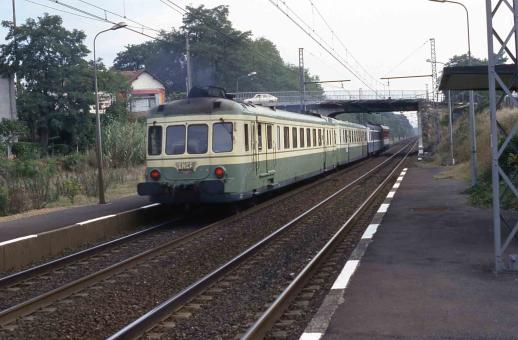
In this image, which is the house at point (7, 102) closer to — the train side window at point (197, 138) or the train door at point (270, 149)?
the train door at point (270, 149)

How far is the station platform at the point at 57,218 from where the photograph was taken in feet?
42.0

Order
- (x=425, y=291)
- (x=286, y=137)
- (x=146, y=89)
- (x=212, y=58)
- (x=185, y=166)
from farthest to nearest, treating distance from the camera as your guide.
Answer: (x=146, y=89)
(x=212, y=58)
(x=286, y=137)
(x=185, y=166)
(x=425, y=291)

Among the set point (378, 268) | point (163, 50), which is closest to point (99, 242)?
point (378, 268)

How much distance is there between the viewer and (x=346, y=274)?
821 centimetres

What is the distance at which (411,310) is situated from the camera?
6.45 m

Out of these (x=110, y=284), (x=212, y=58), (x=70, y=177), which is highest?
(x=212, y=58)

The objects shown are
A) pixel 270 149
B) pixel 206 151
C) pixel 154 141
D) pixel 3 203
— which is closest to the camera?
pixel 206 151

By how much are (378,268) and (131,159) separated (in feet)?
79.1

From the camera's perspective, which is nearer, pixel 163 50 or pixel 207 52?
pixel 207 52

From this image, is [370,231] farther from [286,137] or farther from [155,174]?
[286,137]

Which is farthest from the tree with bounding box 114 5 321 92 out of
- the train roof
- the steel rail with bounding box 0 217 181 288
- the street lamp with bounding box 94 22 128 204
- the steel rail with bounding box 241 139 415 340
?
the steel rail with bounding box 241 139 415 340

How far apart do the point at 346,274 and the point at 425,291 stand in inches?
49.7

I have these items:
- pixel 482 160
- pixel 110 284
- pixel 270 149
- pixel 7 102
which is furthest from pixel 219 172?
pixel 7 102

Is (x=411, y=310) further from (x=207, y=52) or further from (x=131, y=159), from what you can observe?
(x=207, y=52)
